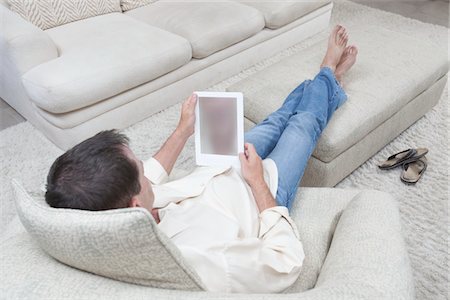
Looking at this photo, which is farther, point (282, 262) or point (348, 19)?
point (348, 19)

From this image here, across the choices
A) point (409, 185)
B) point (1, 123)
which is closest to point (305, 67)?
point (409, 185)

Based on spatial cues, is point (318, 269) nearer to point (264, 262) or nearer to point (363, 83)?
point (264, 262)

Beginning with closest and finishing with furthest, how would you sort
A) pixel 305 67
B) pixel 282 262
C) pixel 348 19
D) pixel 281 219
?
pixel 282 262 → pixel 281 219 → pixel 305 67 → pixel 348 19

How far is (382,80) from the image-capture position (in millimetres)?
1807

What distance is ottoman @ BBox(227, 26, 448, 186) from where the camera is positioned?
1621 millimetres

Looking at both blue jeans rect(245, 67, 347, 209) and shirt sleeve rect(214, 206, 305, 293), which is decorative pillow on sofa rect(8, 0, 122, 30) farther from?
shirt sleeve rect(214, 206, 305, 293)

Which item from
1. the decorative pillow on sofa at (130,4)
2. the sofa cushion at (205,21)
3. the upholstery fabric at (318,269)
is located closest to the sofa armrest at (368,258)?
the upholstery fabric at (318,269)

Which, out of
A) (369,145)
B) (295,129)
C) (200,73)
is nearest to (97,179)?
(295,129)

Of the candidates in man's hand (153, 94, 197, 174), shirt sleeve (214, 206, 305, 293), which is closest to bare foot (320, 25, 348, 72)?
man's hand (153, 94, 197, 174)

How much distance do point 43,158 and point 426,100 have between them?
194 centimetres

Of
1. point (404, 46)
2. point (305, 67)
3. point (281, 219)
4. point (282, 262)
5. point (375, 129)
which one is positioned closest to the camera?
point (282, 262)

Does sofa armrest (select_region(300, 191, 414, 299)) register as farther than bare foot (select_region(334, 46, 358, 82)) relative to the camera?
No

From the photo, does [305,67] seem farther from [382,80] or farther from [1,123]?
[1,123]

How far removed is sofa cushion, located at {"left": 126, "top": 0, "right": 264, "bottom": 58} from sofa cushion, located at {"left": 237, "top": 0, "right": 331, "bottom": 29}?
0.07 meters
